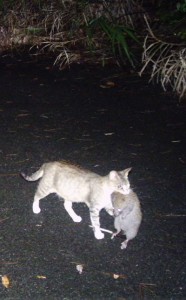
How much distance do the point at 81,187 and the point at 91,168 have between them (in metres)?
1.13

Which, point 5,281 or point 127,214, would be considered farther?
point 127,214

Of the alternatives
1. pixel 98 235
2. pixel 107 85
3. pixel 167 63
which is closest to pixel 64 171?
pixel 98 235

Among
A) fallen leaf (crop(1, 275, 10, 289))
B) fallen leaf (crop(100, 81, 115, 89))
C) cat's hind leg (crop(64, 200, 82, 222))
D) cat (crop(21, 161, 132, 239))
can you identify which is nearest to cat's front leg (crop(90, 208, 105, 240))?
cat (crop(21, 161, 132, 239))

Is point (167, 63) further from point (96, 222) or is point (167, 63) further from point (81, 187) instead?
point (96, 222)

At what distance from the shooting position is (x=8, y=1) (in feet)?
35.3

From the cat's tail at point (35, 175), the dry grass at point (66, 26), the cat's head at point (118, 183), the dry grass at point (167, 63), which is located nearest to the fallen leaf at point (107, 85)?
the dry grass at point (167, 63)

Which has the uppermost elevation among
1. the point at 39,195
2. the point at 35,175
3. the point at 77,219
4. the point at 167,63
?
the point at 167,63

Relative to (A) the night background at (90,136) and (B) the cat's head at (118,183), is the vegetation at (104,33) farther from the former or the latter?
(B) the cat's head at (118,183)

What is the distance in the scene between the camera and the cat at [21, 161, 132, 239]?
13.1 feet

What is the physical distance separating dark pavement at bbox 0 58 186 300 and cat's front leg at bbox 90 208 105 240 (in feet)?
0.19

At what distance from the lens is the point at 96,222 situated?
407 centimetres

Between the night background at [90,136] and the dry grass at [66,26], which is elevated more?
the dry grass at [66,26]

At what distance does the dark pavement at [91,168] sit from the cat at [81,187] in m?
0.14

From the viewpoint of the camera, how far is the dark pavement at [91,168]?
11.6 feet
